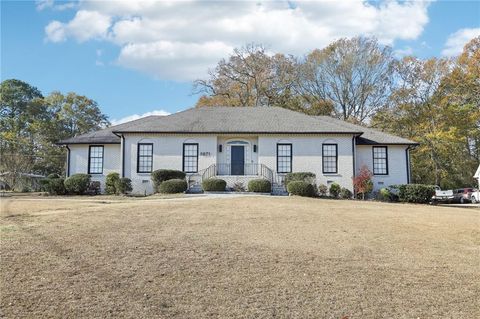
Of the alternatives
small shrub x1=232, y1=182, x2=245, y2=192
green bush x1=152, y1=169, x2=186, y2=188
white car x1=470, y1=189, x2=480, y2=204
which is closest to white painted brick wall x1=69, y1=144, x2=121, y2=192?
green bush x1=152, y1=169, x2=186, y2=188

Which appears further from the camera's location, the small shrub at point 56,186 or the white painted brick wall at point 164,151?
the white painted brick wall at point 164,151

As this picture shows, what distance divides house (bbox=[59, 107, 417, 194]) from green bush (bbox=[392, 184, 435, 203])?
327 centimetres

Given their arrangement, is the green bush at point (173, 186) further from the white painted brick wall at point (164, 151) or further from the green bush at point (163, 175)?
the white painted brick wall at point (164, 151)

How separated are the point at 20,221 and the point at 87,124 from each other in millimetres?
43714

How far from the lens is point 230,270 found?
743 centimetres

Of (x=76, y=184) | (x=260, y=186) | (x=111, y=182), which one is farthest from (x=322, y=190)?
(x=76, y=184)

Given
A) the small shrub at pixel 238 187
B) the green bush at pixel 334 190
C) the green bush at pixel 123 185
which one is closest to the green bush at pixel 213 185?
the small shrub at pixel 238 187

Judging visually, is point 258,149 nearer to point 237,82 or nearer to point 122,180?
point 122,180

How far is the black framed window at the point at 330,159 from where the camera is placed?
27672 mm

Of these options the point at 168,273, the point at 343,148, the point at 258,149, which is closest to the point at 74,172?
the point at 258,149

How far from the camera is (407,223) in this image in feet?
44.2

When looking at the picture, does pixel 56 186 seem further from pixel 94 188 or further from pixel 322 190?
pixel 322 190

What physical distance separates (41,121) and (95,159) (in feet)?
→ 83.3

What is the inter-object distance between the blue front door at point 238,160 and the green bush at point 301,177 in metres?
2.90
